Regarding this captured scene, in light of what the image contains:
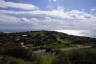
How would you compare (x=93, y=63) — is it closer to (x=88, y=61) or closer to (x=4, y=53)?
(x=88, y=61)

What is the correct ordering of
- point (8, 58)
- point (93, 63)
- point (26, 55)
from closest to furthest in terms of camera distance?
point (93, 63), point (8, 58), point (26, 55)

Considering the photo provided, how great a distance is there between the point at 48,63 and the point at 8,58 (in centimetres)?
378

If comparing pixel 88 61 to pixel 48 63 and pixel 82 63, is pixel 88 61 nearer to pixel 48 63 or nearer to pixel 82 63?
pixel 82 63

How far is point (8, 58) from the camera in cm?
1408

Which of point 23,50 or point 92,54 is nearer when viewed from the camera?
point 92,54

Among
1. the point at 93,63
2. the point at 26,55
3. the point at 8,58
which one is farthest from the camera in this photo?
the point at 26,55

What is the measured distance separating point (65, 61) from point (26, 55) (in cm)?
375

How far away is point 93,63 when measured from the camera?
1302cm

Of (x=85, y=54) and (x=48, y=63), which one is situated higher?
(x=85, y=54)

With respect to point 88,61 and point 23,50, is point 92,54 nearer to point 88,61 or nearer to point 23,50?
point 88,61

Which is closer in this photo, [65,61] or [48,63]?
[65,61]

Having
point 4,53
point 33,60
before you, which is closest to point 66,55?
point 33,60

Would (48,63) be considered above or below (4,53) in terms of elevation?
below

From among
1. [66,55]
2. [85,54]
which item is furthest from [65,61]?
[85,54]
